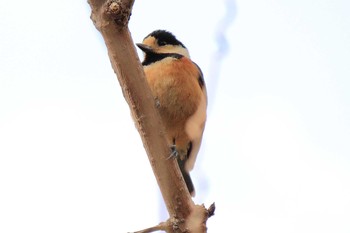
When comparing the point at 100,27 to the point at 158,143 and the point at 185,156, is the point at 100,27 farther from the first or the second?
the point at 185,156

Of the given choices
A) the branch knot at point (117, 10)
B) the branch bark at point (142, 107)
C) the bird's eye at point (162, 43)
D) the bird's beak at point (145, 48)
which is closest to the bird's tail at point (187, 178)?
the bird's beak at point (145, 48)

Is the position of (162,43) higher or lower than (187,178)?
higher

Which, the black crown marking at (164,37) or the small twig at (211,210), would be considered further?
the black crown marking at (164,37)

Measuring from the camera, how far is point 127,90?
7.63ft

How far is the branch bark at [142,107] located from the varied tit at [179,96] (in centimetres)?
144

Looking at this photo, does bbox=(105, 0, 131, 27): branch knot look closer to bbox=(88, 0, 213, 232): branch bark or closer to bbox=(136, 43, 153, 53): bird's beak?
bbox=(88, 0, 213, 232): branch bark

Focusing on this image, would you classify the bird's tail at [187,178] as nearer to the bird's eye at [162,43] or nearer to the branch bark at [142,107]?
the bird's eye at [162,43]

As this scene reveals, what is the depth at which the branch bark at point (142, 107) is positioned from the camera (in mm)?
2158

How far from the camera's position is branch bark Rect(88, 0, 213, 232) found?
216 cm

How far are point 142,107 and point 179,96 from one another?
1.98 meters

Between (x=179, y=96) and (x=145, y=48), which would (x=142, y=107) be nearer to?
(x=179, y=96)

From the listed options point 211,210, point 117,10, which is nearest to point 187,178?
point 211,210

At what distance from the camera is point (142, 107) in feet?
7.61

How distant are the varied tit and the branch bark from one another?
1444mm
